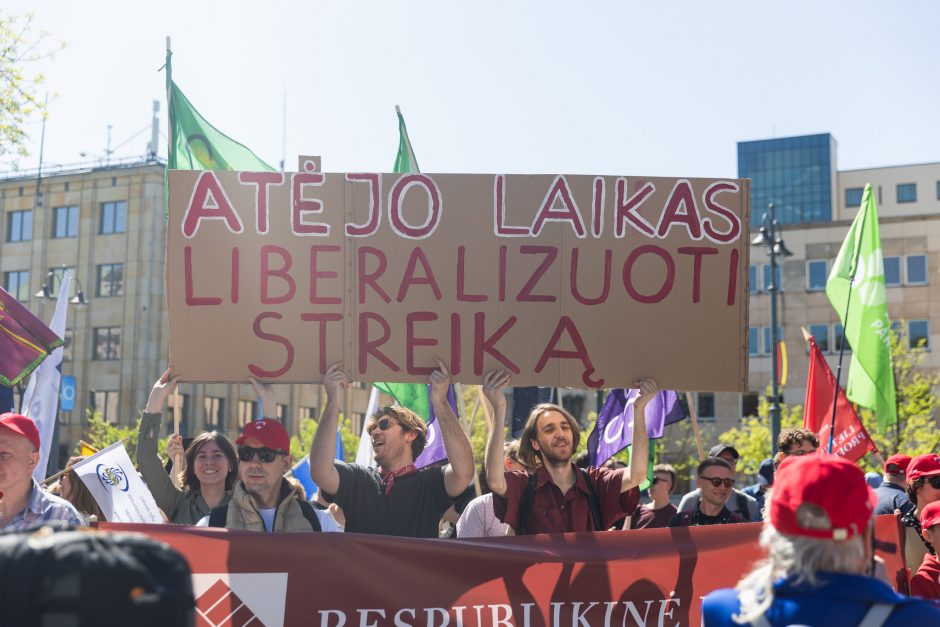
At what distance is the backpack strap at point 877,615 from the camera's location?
8.22ft

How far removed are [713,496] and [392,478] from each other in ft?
6.27

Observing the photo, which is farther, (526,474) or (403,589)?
(526,474)

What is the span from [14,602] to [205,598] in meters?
2.82

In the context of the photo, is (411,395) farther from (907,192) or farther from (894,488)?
(907,192)

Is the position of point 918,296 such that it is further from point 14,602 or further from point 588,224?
point 14,602

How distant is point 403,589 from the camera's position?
4.70 metres

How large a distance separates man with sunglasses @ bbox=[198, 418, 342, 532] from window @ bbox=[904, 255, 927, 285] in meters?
45.2

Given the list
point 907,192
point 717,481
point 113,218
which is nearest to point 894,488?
point 717,481

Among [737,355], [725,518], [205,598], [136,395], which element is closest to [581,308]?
[737,355]

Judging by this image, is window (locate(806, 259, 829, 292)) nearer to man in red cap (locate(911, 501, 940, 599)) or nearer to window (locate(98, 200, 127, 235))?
window (locate(98, 200, 127, 235))

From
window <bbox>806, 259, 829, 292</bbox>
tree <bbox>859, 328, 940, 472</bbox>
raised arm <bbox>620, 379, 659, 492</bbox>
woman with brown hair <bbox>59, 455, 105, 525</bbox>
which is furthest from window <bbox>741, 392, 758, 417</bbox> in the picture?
raised arm <bbox>620, 379, 659, 492</bbox>

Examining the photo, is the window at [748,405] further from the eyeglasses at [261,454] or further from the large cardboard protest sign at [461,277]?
the eyeglasses at [261,454]

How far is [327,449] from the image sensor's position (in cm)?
523

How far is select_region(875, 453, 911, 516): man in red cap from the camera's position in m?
7.08
